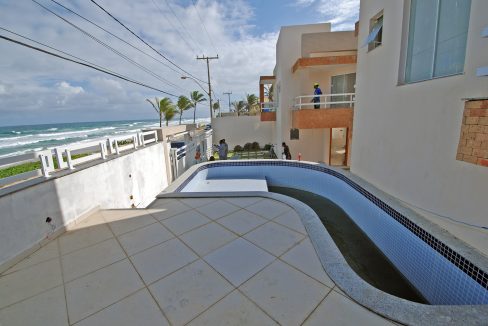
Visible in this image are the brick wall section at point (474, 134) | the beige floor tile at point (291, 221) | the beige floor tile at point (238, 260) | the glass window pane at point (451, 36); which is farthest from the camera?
the beige floor tile at point (291, 221)

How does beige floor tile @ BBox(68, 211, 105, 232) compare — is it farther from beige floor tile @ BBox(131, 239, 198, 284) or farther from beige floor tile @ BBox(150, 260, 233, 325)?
beige floor tile @ BBox(150, 260, 233, 325)

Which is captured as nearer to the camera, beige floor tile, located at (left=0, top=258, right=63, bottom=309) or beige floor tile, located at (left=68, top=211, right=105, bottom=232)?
beige floor tile, located at (left=0, top=258, right=63, bottom=309)

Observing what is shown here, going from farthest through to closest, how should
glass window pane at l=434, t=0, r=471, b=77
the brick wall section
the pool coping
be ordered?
glass window pane at l=434, t=0, r=471, b=77 < the brick wall section < the pool coping

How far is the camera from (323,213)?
5957mm

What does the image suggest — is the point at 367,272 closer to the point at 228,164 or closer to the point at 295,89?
the point at 228,164

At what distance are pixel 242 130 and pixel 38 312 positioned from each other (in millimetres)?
17568

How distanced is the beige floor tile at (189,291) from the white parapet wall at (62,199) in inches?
81.1

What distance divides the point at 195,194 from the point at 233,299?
2.85 metres

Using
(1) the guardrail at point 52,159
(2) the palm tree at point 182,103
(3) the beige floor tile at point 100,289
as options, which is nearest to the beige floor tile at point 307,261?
(3) the beige floor tile at point 100,289

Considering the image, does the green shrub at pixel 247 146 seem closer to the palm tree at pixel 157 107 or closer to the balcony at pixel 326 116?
the balcony at pixel 326 116

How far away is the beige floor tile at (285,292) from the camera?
1.87m

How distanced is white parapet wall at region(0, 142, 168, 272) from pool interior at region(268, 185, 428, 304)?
16.0 ft

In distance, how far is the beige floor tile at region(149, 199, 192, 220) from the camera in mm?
3812

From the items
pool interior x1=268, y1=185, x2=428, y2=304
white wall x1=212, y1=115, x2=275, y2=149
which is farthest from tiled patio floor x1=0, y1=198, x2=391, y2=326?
white wall x1=212, y1=115, x2=275, y2=149
